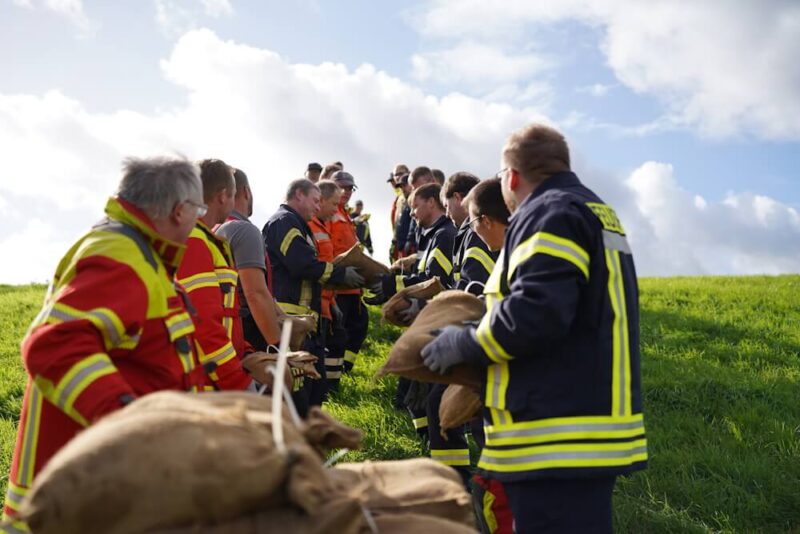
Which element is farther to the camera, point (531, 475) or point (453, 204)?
point (453, 204)

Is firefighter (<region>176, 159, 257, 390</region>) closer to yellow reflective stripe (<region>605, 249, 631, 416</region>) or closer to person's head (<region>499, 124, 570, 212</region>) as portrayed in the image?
person's head (<region>499, 124, 570, 212</region>)

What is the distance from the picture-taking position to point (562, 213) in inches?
129

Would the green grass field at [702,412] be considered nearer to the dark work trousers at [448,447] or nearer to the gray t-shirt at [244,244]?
the dark work trousers at [448,447]

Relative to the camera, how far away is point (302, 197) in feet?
22.8

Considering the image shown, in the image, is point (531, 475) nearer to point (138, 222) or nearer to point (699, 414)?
point (138, 222)

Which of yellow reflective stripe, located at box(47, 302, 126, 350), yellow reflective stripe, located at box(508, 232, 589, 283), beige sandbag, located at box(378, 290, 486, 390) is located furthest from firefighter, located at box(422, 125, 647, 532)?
yellow reflective stripe, located at box(47, 302, 126, 350)

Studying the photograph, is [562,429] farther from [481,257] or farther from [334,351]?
[334,351]

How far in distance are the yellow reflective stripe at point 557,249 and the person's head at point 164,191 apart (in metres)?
1.30

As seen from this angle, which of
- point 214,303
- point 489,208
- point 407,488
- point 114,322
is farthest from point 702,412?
point 114,322

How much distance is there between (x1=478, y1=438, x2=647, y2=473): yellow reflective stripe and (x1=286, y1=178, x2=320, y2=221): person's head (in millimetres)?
3961

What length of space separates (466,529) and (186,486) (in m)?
0.77

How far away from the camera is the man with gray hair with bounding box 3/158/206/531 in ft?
8.43

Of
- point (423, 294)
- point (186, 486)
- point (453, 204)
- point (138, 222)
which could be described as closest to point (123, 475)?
point (186, 486)

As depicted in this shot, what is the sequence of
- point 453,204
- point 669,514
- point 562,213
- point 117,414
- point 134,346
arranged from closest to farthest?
1. point 117,414
2. point 134,346
3. point 562,213
4. point 669,514
5. point 453,204
